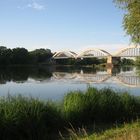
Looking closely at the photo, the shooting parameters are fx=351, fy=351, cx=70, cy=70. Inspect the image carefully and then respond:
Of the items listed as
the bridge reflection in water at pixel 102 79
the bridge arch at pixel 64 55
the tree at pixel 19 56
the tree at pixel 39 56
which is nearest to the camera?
the bridge reflection in water at pixel 102 79

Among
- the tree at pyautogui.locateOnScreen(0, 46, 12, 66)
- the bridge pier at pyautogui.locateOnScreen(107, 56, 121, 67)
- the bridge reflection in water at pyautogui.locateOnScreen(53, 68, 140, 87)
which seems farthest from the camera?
the bridge pier at pyautogui.locateOnScreen(107, 56, 121, 67)

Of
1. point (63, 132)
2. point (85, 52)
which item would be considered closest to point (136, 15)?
point (63, 132)

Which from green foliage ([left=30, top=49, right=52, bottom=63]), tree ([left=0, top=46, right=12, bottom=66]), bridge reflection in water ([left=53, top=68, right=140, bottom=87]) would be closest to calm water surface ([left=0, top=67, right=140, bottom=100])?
bridge reflection in water ([left=53, top=68, right=140, bottom=87])

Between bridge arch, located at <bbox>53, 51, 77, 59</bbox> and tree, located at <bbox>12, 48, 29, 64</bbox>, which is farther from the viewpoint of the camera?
bridge arch, located at <bbox>53, 51, 77, 59</bbox>

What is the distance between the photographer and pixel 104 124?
10.1 m

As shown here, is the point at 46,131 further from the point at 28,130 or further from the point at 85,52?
the point at 85,52

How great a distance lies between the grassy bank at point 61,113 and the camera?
26.7 feet

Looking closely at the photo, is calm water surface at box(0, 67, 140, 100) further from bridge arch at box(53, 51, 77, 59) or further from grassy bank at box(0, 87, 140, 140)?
bridge arch at box(53, 51, 77, 59)

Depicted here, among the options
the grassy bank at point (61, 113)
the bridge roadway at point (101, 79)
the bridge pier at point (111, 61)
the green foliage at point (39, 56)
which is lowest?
the bridge roadway at point (101, 79)

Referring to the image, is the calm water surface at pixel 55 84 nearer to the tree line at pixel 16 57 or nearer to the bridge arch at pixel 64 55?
the tree line at pixel 16 57

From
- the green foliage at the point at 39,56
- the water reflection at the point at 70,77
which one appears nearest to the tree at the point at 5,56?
the green foliage at the point at 39,56

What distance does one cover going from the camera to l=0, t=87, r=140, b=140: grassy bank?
8.13 m

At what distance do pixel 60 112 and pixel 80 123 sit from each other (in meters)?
0.76

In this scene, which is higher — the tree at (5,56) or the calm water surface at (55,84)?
the tree at (5,56)
